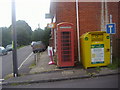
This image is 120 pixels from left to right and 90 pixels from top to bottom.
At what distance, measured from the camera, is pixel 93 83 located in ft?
21.6

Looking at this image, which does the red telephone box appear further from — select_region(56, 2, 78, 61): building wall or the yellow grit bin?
select_region(56, 2, 78, 61): building wall

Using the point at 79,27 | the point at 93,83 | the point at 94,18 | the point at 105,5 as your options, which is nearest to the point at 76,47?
the point at 79,27

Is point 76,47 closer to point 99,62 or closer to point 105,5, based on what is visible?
point 99,62

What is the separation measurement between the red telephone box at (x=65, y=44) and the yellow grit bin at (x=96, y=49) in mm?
801

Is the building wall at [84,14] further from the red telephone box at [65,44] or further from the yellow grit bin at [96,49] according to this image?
the yellow grit bin at [96,49]

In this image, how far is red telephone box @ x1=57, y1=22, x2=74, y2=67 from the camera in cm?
938

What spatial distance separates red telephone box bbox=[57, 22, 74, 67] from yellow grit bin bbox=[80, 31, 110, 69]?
2.63ft

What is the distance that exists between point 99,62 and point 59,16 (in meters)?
3.92

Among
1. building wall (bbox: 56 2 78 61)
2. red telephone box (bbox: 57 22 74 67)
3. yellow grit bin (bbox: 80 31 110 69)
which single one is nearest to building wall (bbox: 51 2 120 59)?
building wall (bbox: 56 2 78 61)

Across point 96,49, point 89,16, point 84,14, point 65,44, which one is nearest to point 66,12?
point 84,14

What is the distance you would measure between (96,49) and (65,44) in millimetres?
1669

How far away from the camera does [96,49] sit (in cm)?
905

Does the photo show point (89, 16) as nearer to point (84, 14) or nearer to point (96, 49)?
point (84, 14)

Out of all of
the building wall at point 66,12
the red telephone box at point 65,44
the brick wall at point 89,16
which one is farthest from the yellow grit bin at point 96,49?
the building wall at point 66,12
